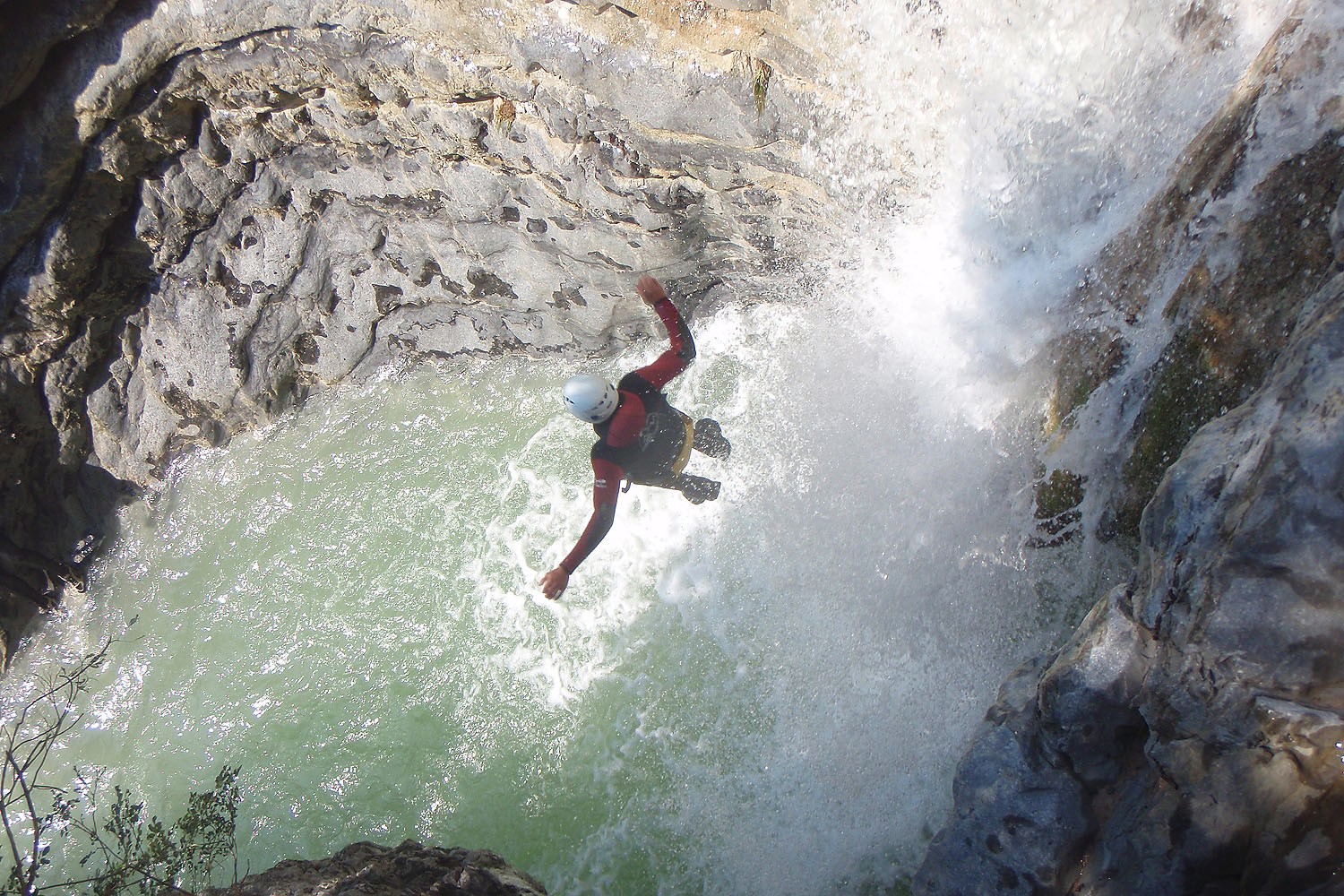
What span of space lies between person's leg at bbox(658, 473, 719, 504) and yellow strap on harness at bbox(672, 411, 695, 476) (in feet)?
0.43

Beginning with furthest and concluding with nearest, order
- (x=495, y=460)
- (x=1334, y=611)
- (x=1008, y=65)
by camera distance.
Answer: (x=495, y=460)
(x=1008, y=65)
(x=1334, y=611)

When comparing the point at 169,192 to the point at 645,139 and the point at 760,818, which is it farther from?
the point at 760,818

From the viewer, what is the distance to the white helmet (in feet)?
14.4

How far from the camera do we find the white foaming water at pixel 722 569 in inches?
167

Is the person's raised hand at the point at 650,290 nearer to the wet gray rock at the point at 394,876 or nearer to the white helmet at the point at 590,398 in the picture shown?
the white helmet at the point at 590,398

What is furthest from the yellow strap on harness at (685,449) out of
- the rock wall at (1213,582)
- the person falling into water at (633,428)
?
the rock wall at (1213,582)

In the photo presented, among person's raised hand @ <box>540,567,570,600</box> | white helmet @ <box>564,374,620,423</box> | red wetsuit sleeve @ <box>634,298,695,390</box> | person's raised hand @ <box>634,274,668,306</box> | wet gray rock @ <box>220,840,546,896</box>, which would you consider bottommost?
wet gray rock @ <box>220,840,546,896</box>

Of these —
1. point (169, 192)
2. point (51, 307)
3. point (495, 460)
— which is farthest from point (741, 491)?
point (51, 307)

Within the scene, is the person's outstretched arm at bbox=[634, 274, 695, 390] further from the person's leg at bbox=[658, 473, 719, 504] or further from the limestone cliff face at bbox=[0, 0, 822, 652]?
the limestone cliff face at bbox=[0, 0, 822, 652]

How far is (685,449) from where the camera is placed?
16.4 feet

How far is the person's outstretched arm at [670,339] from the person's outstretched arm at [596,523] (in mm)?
671

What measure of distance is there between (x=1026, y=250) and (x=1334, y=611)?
2797mm

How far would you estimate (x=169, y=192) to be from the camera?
5.54 m

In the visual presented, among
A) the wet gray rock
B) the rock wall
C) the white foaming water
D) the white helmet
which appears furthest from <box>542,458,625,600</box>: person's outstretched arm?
the rock wall
